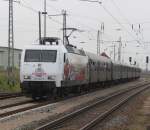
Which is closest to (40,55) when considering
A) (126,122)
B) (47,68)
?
(47,68)

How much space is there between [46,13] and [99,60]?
Answer: 673cm

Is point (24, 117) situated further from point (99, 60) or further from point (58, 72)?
point (99, 60)

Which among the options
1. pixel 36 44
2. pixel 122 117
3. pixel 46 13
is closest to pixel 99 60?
pixel 46 13

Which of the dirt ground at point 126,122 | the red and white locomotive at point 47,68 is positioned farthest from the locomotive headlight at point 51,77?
the dirt ground at point 126,122

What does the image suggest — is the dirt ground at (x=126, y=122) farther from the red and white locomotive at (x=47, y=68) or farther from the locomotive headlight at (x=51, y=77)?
the red and white locomotive at (x=47, y=68)

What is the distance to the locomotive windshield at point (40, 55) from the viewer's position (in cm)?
2503

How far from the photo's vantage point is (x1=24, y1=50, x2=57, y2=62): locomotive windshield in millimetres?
25031

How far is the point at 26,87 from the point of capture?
950 inches

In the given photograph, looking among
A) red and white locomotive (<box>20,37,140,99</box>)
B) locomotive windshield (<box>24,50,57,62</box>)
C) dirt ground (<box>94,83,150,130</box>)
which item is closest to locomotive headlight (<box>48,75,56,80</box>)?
red and white locomotive (<box>20,37,140,99</box>)

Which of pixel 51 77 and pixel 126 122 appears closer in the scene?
pixel 126 122

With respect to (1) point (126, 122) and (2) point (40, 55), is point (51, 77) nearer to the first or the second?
(2) point (40, 55)

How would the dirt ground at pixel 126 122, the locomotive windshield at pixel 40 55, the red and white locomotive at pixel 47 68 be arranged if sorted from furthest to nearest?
the locomotive windshield at pixel 40 55
the red and white locomotive at pixel 47 68
the dirt ground at pixel 126 122

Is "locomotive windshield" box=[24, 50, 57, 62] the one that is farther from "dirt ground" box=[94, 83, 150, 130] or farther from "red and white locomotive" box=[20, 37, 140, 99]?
"dirt ground" box=[94, 83, 150, 130]

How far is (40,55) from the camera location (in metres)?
25.2
